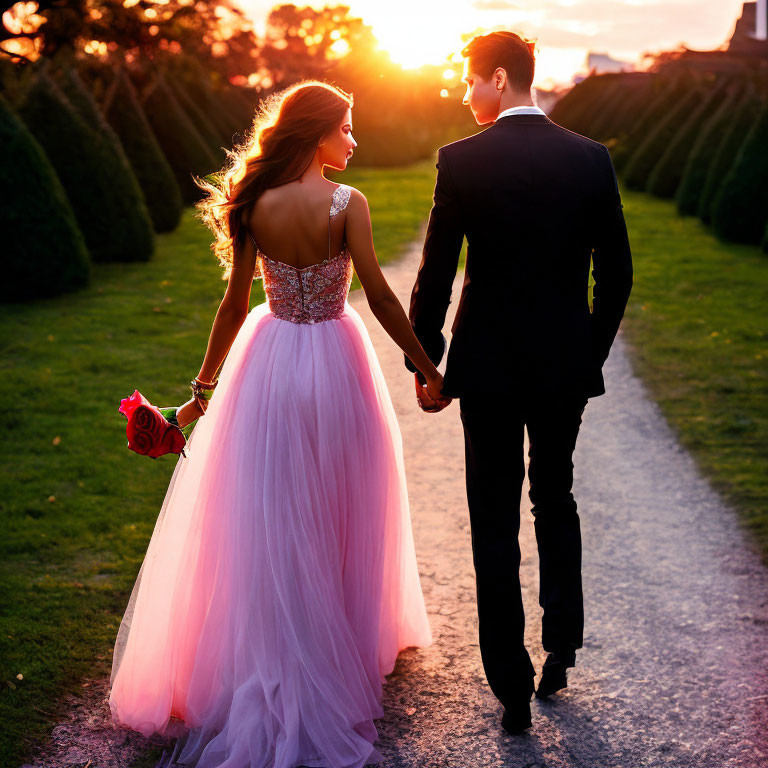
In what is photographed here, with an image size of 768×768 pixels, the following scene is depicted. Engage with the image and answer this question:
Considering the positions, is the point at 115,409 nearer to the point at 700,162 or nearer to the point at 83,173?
the point at 83,173

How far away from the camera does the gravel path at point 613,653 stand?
333 cm

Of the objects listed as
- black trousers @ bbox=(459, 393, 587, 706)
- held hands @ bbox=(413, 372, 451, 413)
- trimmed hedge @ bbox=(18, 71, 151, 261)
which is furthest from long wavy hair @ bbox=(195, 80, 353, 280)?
trimmed hedge @ bbox=(18, 71, 151, 261)

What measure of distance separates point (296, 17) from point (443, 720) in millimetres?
70478

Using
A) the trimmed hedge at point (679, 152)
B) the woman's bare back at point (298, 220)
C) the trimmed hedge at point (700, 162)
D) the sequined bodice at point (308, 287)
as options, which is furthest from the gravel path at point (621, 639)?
the trimmed hedge at point (679, 152)

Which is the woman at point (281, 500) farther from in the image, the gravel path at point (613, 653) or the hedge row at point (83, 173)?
the hedge row at point (83, 173)

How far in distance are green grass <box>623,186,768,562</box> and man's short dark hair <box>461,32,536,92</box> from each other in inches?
133

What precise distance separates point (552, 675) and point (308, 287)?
188 cm

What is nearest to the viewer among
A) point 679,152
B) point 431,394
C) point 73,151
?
point 431,394

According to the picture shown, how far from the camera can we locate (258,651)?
10.6 feet

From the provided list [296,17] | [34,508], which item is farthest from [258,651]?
[296,17]

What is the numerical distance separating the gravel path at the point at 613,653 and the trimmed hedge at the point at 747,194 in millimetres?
11553

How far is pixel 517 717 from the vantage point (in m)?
3.40

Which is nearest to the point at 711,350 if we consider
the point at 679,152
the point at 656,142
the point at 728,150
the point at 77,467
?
the point at 77,467

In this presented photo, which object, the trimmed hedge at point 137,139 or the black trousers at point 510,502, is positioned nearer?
the black trousers at point 510,502
